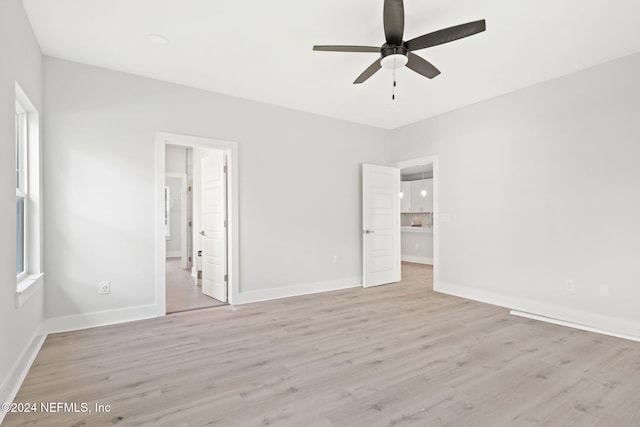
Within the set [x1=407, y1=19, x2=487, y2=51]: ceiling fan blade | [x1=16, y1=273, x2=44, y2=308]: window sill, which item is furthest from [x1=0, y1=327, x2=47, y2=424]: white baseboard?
[x1=407, y1=19, x2=487, y2=51]: ceiling fan blade

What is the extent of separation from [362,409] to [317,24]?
9.85 ft

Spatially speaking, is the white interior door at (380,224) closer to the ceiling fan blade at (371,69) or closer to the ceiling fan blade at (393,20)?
the ceiling fan blade at (371,69)

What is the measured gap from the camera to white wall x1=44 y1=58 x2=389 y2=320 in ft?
11.4

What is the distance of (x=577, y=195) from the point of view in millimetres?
3770

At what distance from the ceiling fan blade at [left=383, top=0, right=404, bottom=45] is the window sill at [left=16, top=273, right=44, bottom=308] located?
336 cm

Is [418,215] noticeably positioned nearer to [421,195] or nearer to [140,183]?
[421,195]

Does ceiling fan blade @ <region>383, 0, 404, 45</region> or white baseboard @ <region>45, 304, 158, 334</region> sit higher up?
ceiling fan blade @ <region>383, 0, 404, 45</region>

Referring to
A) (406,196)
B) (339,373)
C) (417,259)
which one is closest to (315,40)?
(339,373)

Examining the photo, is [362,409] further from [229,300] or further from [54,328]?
[54,328]

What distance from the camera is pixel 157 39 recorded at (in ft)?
10.2

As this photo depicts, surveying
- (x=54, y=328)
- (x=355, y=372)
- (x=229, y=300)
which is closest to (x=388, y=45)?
(x=355, y=372)

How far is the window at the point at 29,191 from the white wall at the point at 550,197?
16.9 ft

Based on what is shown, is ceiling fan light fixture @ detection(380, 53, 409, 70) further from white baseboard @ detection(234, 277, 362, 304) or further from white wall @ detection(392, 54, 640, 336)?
white baseboard @ detection(234, 277, 362, 304)

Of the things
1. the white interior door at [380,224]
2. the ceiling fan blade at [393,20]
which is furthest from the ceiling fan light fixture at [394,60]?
the white interior door at [380,224]
